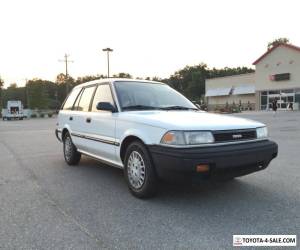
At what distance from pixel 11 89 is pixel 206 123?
11734cm

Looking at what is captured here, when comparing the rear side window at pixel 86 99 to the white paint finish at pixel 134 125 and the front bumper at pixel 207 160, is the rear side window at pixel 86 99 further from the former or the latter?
the front bumper at pixel 207 160

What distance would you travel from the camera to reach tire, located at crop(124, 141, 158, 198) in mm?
4453

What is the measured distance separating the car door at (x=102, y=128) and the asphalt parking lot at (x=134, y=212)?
51cm

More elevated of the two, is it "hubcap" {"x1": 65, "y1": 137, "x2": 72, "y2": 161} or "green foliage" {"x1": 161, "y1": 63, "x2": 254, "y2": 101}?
"green foliage" {"x1": 161, "y1": 63, "x2": 254, "y2": 101}

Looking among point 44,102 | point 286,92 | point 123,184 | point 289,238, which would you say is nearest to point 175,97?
point 123,184

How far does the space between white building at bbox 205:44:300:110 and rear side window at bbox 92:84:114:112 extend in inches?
1543

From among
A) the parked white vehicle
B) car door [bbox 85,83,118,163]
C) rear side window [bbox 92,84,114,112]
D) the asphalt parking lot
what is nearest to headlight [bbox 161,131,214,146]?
Result: the asphalt parking lot

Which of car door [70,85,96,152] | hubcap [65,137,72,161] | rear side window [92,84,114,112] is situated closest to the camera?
rear side window [92,84,114,112]

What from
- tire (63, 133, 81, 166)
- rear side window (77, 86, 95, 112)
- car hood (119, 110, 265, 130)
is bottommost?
tire (63, 133, 81, 166)

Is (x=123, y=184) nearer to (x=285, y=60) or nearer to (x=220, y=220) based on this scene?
(x=220, y=220)

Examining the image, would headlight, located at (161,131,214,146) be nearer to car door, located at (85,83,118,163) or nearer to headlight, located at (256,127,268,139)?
headlight, located at (256,127,268,139)

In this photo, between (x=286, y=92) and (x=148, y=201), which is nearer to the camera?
(x=148, y=201)

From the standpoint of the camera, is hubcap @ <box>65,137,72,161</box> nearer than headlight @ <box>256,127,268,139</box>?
No

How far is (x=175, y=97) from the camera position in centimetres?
610
